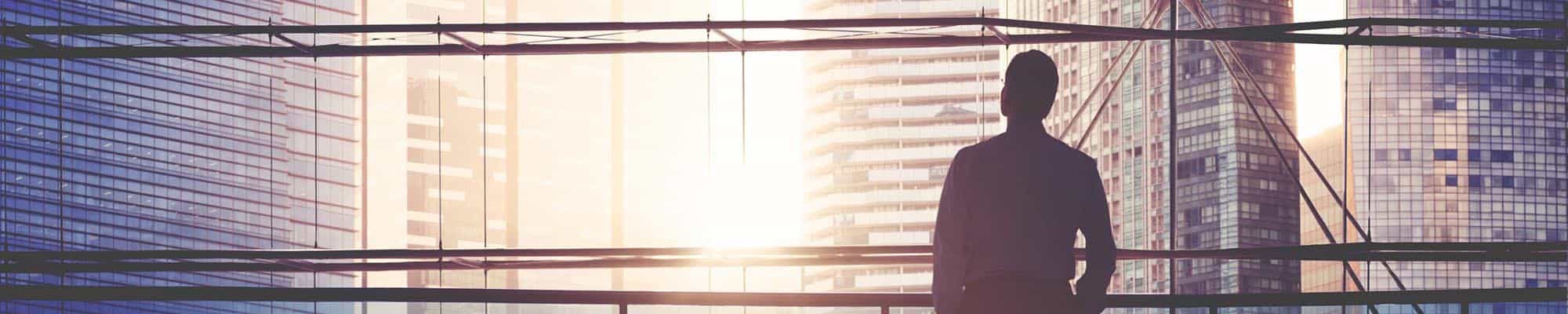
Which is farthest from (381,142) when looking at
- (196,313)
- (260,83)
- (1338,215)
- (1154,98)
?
(1338,215)

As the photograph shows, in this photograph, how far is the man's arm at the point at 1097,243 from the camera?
11.0 feet

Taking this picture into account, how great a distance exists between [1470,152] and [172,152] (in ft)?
261

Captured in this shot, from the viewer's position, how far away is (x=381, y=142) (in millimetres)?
128125

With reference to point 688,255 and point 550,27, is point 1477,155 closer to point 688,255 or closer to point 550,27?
point 688,255

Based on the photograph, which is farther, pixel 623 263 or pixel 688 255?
pixel 688 255

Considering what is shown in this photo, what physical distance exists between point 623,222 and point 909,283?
28310 millimetres

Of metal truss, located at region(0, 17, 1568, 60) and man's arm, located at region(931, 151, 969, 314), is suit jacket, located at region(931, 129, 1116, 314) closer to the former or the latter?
man's arm, located at region(931, 151, 969, 314)

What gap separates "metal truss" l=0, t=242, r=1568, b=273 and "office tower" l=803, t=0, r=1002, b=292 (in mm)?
117671

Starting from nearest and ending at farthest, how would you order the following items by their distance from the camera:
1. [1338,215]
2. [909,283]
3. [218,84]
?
[1338,215] → [218,84] → [909,283]

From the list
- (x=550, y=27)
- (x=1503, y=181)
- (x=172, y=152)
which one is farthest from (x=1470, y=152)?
(x=550, y=27)

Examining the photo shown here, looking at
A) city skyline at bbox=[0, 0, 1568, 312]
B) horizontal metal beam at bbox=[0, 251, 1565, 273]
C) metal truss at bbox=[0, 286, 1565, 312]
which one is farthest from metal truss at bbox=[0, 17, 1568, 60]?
city skyline at bbox=[0, 0, 1568, 312]

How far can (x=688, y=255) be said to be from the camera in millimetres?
21422

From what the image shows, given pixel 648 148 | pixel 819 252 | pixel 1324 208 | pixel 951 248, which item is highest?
pixel 648 148

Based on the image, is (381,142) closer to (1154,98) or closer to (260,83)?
(260,83)
